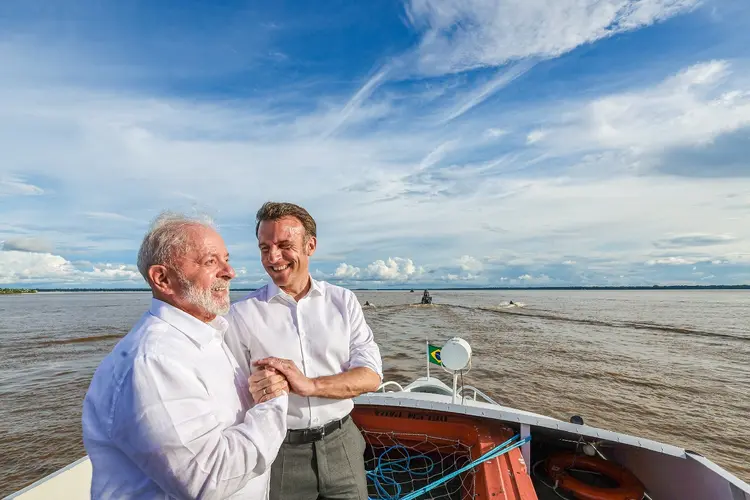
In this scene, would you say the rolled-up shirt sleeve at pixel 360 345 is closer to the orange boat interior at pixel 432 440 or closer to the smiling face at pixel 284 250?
the smiling face at pixel 284 250

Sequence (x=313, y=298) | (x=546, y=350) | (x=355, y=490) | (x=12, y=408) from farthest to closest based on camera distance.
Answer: (x=546, y=350)
(x=12, y=408)
(x=313, y=298)
(x=355, y=490)

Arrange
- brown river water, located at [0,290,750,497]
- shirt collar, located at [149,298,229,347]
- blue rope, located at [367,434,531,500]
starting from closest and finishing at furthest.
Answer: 1. shirt collar, located at [149,298,229,347]
2. blue rope, located at [367,434,531,500]
3. brown river water, located at [0,290,750,497]

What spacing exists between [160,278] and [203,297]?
16cm

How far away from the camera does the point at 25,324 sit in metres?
22.9

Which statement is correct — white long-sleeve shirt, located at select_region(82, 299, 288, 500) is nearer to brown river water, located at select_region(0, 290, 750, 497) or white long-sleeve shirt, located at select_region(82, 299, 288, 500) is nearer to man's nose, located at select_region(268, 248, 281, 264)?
man's nose, located at select_region(268, 248, 281, 264)

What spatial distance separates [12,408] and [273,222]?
32.5 feet

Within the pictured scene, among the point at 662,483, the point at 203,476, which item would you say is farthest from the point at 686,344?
the point at 203,476

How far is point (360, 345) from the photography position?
232cm

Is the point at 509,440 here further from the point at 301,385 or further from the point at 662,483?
the point at 301,385

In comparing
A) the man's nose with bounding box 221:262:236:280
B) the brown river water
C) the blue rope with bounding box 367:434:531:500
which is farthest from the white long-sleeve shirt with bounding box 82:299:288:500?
the brown river water

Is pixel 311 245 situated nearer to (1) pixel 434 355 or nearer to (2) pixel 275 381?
(2) pixel 275 381

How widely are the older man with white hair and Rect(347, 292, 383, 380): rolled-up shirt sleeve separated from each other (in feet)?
2.58

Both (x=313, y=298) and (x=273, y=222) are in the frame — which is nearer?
(x=273, y=222)

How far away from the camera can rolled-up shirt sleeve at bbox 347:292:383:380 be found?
2219mm
